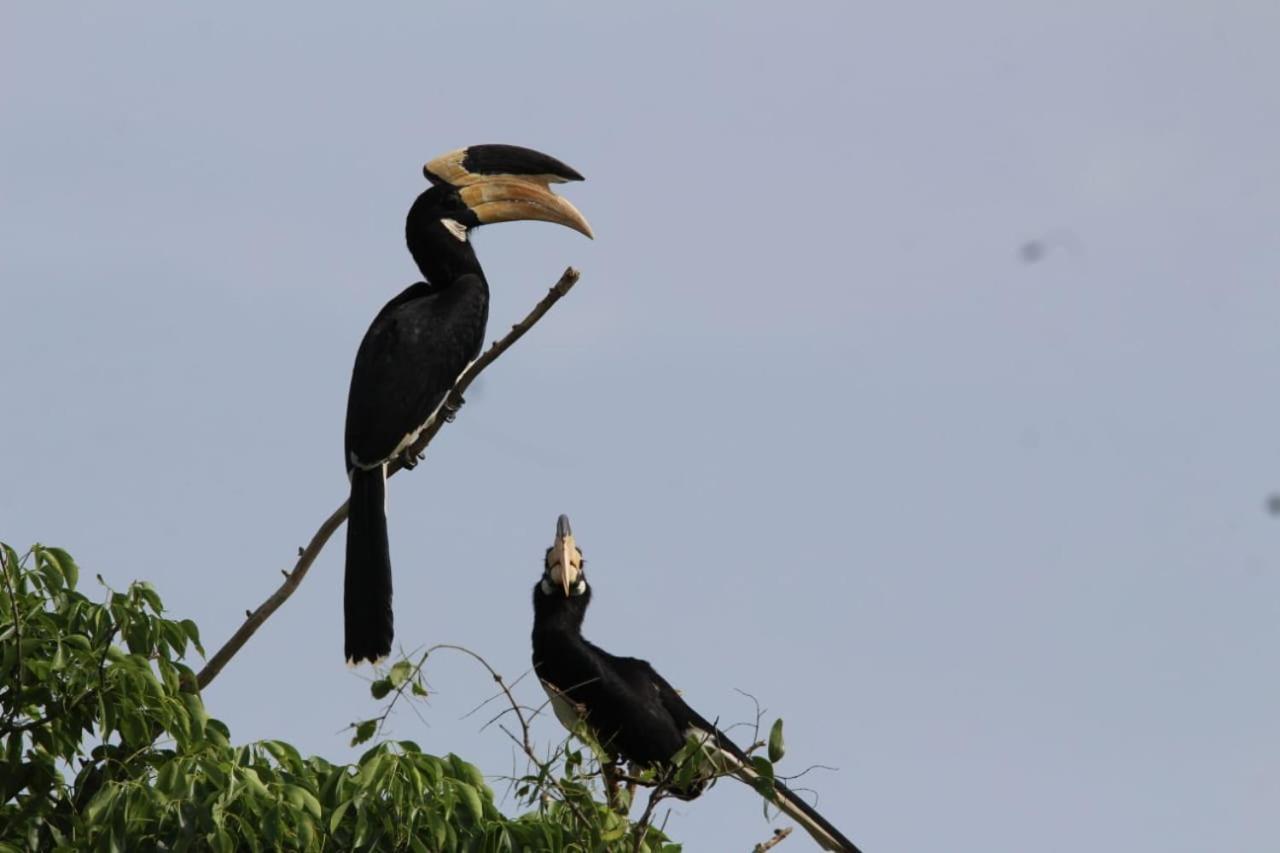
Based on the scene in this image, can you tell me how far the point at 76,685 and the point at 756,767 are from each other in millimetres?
1532

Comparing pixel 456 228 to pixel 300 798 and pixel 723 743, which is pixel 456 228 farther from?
pixel 300 798

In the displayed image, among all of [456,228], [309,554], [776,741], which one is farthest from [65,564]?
[456,228]

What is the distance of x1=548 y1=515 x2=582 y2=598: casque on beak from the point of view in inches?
245

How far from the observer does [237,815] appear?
407 cm

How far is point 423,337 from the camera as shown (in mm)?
6715

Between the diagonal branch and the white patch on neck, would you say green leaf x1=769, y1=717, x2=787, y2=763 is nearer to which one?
the diagonal branch

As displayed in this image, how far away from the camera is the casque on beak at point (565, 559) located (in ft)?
20.4

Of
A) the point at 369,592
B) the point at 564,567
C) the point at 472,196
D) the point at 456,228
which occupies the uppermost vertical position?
the point at 472,196

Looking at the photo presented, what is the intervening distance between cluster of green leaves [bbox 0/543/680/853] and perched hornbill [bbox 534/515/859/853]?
140cm

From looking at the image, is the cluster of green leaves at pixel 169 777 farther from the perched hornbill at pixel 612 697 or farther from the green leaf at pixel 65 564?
the perched hornbill at pixel 612 697

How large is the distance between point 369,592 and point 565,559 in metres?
0.62

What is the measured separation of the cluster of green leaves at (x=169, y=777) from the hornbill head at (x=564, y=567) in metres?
1.70

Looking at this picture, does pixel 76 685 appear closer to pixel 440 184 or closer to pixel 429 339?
pixel 429 339

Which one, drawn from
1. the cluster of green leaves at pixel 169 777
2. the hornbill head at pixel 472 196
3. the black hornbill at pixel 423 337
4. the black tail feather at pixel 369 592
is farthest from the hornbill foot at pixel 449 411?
the cluster of green leaves at pixel 169 777
